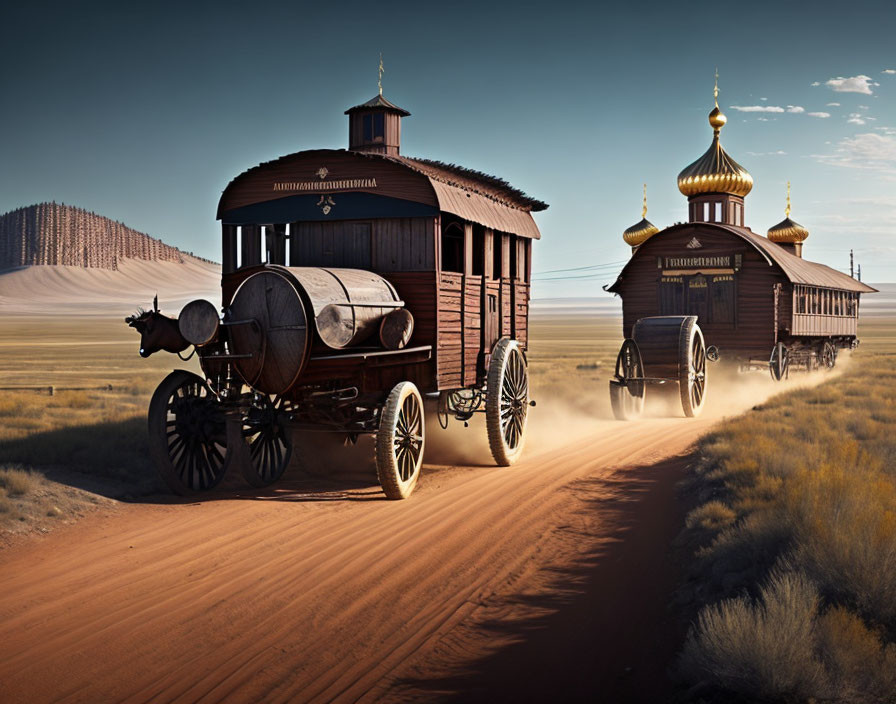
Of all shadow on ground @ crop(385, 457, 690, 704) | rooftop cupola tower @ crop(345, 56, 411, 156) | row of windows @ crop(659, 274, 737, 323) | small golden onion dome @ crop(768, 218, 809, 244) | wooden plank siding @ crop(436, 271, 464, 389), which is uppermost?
small golden onion dome @ crop(768, 218, 809, 244)

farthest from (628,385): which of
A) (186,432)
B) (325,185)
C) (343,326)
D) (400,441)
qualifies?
(186,432)

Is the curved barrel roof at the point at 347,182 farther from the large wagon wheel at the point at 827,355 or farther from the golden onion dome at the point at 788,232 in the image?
the golden onion dome at the point at 788,232

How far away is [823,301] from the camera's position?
36.6 metres

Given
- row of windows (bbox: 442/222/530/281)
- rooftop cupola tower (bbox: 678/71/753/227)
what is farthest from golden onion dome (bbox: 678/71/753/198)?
row of windows (bbox: 442/222/530/281)

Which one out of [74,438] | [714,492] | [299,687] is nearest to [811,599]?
[299,687]

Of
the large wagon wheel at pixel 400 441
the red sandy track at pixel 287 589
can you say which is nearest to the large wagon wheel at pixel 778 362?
the red sandy track at pixel 287 589

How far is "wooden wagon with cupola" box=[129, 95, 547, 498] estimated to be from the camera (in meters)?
10.1

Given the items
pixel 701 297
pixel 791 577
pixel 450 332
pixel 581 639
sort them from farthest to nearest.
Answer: pixel 701 297
pixel 450 332
pixel 581 639
pixel 791 577

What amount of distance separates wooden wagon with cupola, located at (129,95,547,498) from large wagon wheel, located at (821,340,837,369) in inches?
1115

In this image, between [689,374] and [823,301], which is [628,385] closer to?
[689,374]

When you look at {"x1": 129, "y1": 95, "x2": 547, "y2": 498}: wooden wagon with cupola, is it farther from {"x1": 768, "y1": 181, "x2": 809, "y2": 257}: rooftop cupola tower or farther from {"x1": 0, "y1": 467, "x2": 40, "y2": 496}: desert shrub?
{"x1": 768, "y1": 181, "x2": 809, "y2": 257}: rooftop cupola tower

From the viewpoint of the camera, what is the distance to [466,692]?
5.20m

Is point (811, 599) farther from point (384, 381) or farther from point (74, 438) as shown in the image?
point (74, 438)

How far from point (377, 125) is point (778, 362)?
19.5 m
